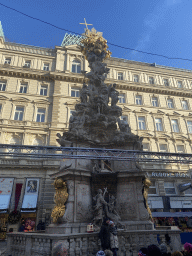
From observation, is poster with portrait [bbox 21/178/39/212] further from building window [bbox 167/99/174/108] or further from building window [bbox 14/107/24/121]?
building window [bbox 167/99/174/108]

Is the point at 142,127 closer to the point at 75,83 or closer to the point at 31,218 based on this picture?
the point at 75,83

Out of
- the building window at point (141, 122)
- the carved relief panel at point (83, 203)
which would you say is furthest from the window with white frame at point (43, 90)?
the carved relief panel at point (83, 203)

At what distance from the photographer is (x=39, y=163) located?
842 inches

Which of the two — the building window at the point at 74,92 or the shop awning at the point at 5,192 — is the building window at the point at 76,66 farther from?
the shop awning at the point at 5,192

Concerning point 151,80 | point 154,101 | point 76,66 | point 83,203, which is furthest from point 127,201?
point 151,80

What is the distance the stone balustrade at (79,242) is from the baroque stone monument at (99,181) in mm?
1076

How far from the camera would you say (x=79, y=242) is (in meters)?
6.80

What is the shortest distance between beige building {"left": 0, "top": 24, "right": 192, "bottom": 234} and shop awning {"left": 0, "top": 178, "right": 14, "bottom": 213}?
0.38m

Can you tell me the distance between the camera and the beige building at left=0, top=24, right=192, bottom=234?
871 inches

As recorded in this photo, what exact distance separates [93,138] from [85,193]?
133 inches

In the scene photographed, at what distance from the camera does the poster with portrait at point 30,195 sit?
755 inches

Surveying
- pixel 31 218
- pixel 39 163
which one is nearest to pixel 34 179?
pixel 39 163

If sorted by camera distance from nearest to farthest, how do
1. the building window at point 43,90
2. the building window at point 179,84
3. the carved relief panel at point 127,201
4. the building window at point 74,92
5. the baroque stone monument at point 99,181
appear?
the baroque stone monument at point 99,181
the carved relief panel at point 127,201
the building window at point 43,90
the building window at point 74,92
the building window at point 179,84

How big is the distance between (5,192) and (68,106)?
12653 millimetres
